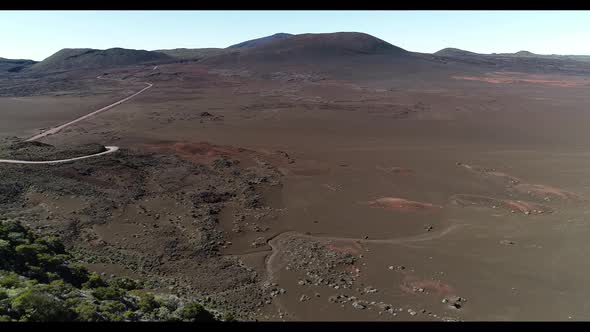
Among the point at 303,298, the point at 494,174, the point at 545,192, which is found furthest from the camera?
the point at 494,174

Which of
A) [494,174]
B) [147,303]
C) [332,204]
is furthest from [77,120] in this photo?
[494,174]

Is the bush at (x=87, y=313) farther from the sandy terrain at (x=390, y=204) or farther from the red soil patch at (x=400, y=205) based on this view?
the red soil patch at (x=400, y=205)

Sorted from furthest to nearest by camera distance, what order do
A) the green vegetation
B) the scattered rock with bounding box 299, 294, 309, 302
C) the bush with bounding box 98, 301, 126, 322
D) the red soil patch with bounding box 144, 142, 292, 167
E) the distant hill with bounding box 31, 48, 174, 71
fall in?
the distant hill with bounding box 31, 48, 174, 71
the red soil patch with bounding box 144, 142, 292, 167
the scattered rock with bounding box 299, 294, 309, 302
the bush with bounding box 98, 301, 126, 322
the green vegetation

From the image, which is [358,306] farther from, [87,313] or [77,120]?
[77,120]

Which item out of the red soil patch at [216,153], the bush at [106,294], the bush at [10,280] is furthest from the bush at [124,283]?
the red soil patch at [216,153]

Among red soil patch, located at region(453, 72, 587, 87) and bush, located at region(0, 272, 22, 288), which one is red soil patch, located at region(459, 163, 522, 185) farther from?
red soil patch, located at region(453, 72, 587, 87)

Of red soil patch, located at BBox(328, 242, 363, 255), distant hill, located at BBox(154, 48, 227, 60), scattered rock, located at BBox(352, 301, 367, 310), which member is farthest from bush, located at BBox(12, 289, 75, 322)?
distant hill, located at BBox(154, 48, 227, 60)
